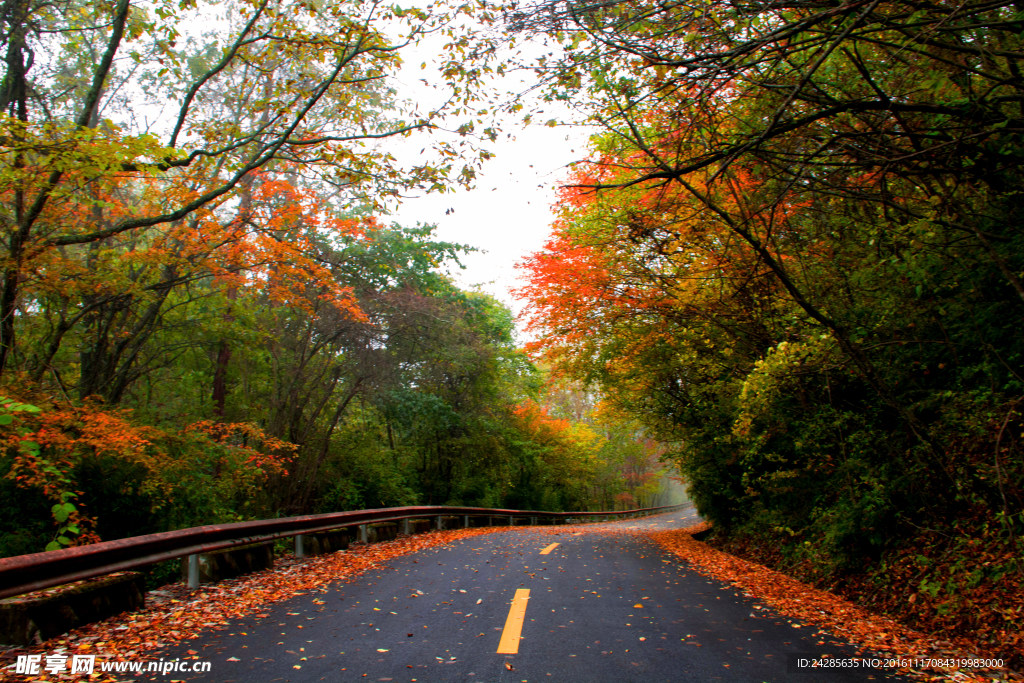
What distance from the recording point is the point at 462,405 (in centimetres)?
2233

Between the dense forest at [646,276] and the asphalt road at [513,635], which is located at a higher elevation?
the dense forest at [646,276]

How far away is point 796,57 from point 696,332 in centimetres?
596

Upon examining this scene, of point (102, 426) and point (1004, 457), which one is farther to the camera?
point (102, 426)

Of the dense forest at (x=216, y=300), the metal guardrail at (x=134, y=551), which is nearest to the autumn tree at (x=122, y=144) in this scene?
the dense forest at (x=216, y=300)

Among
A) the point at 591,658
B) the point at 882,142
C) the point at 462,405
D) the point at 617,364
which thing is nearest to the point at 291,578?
the point at 591,658

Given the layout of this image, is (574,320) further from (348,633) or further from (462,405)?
(348,633)

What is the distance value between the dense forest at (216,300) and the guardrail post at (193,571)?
1.10 meters

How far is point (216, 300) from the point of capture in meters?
13.3

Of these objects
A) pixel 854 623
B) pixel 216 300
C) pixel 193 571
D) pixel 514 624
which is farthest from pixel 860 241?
pixel 216 300

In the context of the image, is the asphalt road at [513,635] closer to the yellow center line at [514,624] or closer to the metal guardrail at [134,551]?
the yellow center line at [514,624]

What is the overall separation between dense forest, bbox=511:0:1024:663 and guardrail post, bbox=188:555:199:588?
542 cm

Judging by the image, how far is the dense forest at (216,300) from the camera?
727cm

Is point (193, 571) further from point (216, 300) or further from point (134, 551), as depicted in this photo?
point (216, 300)

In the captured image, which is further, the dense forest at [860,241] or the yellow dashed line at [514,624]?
the dense forest at [860,241]
